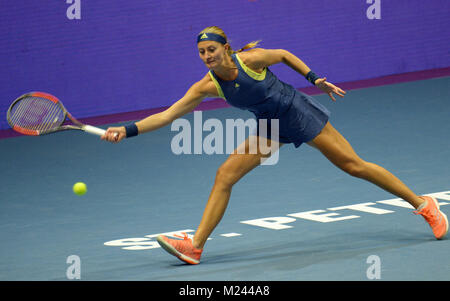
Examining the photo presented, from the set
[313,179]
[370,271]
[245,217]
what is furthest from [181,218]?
[370,271]

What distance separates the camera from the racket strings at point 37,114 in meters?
6.47

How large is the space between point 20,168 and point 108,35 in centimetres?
307

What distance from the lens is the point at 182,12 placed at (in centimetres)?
1278

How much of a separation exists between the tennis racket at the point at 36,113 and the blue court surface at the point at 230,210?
975 mm

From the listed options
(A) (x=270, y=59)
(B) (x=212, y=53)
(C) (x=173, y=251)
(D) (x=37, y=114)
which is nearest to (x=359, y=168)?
(A) (x=270, y=59)

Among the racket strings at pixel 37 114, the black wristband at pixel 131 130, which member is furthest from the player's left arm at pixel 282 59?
the racket strings at pixel 37 114

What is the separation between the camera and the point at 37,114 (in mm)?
6535

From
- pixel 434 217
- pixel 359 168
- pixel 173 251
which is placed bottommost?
pixel 173 251

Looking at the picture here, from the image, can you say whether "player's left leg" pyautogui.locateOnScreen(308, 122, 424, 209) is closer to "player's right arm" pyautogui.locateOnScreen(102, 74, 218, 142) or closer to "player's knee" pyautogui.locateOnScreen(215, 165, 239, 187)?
"player's knee" pyautogui.locateOnScreen(215, 165, 239, 187)

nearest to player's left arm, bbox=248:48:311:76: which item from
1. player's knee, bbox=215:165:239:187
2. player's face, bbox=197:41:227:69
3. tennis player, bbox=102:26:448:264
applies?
tennis player, bbox=102:26:448:264

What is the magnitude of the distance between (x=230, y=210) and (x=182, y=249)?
1587 mm

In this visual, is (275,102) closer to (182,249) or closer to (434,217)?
(182,249)

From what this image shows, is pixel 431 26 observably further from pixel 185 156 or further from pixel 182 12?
pixel 185 156

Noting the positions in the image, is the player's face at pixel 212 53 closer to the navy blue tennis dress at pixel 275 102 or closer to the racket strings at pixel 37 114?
the navy blue tennis dress at pixel 275 102
